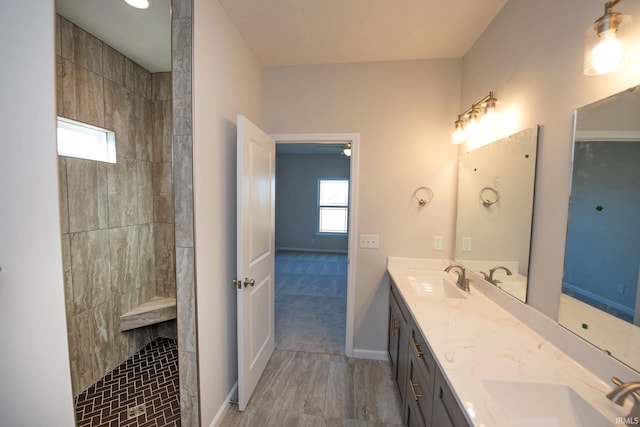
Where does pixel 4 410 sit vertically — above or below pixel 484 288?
below

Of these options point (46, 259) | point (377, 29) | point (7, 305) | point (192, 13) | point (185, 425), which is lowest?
point (185, 425)

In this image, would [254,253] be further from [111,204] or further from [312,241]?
[312,241]

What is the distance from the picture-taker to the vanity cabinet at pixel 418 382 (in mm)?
880

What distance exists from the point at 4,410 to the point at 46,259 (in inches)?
23.2

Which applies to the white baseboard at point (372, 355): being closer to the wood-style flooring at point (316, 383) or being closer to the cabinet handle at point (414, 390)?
the wood-style flooring at point (316, 383)

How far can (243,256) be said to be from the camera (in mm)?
1629

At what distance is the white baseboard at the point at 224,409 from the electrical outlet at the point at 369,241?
1.58 metres

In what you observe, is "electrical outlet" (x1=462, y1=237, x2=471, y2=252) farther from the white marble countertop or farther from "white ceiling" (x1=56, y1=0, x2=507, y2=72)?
"white ceiling" (x1=56, y1=0, x2=507, y2=72)

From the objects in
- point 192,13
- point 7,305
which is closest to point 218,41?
point 192,13

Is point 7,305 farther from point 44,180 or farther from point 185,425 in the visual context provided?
point 185,425

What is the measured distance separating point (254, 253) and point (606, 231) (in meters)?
1.88

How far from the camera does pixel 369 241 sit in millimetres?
2248

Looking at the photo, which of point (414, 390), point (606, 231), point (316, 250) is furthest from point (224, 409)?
point (316, 250)

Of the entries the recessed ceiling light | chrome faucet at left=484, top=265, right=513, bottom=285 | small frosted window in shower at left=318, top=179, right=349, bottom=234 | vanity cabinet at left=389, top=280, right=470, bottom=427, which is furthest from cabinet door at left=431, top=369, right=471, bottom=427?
small frosted window in shower at left=318, top=179, right=349, bottom=234
